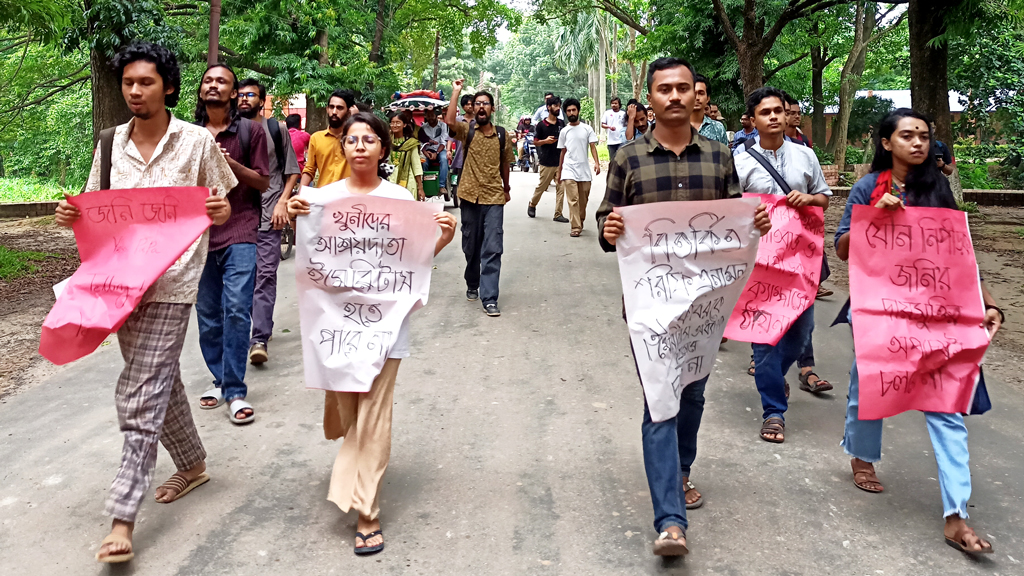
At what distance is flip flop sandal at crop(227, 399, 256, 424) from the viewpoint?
5230 millimetres

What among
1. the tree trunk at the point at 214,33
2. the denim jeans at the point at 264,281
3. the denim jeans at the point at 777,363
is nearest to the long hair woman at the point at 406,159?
the tree trunk at the point at 214,33

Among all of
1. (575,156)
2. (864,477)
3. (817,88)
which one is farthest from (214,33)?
(817,88)

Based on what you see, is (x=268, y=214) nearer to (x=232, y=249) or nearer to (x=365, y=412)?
(x=232, y=249)

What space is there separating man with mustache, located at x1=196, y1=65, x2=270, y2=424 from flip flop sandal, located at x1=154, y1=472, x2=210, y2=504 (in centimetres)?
97

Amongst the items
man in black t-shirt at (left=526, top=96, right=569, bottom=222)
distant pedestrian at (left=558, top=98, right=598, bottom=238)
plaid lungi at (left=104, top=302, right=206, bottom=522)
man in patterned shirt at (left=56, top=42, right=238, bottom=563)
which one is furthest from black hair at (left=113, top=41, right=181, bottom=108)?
man in black t-shirt at (left=526, top=96, right=569, bottom=222)

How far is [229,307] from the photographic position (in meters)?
5.37

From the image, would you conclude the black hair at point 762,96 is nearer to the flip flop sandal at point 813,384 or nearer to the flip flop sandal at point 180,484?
the flip flop sandal at point 813,384

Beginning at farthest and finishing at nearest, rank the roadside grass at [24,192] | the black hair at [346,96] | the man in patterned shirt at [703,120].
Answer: the roadside grass at [24,192] → the black hair at [346,96] → the man in patterned shirt at [703,120]

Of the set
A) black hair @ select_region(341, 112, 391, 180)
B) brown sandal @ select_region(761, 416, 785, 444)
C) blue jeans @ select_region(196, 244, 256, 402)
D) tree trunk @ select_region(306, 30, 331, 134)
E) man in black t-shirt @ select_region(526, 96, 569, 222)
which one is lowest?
brown sandal @ select_region(761, 416, 785, 444)

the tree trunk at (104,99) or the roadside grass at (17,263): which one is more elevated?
the tree trunk at (104,99)

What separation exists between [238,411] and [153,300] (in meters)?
1.61

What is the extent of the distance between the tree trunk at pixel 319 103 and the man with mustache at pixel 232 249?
1194 centimetres

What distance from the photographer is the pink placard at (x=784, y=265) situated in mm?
5125

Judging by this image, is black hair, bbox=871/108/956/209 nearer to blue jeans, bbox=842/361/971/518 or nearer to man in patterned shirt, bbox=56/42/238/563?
blue jeans, bbox=842/361/971/518
